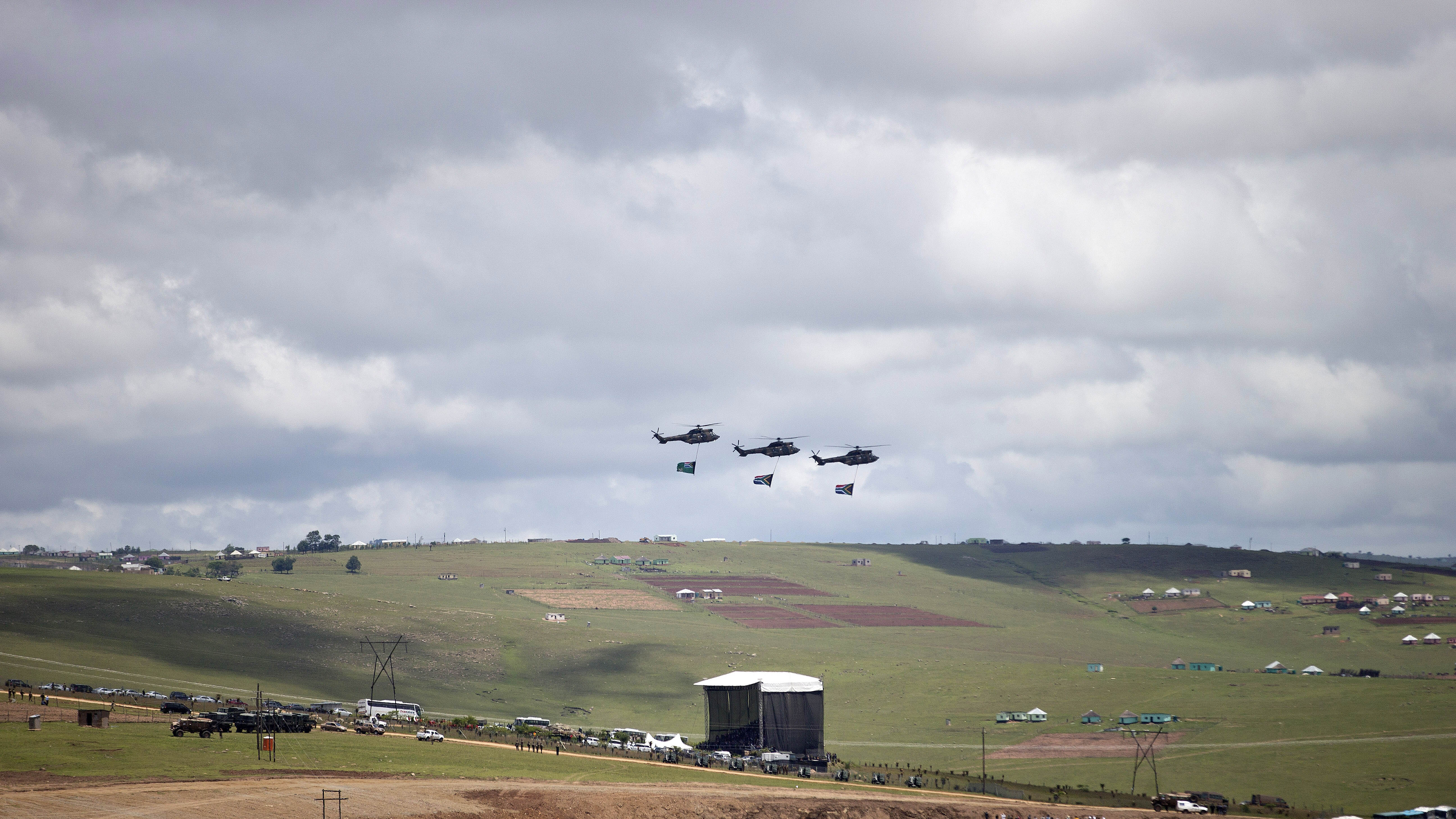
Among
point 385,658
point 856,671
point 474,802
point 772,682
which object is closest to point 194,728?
point 474,802

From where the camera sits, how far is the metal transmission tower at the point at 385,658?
A: 124812 mm

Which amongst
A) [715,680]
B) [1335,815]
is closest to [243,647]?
[715,680]

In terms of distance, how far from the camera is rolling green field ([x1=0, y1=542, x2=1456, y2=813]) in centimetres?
10019

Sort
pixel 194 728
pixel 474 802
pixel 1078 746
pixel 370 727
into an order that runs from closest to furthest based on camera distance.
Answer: pixel 474 802 → pixel 194 728 → pixel 370 727 → pixel 1078 746

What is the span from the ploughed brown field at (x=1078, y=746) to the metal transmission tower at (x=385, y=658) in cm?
5820

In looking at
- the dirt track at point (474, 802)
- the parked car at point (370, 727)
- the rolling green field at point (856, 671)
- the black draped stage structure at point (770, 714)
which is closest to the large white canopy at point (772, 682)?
the black draped stage structure at point (770, 714)

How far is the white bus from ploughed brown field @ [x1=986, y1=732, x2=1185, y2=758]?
51.5 metres

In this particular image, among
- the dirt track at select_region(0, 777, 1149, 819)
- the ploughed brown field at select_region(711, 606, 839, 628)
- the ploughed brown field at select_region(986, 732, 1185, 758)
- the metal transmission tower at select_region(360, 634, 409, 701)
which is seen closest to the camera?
the dirt track at select_region(0, 777, 1149, 819)

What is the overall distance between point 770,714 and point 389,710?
36.1 m

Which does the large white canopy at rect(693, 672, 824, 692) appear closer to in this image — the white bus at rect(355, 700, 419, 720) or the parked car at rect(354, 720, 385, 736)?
the parked car at rect(354, 720, 385, 736)

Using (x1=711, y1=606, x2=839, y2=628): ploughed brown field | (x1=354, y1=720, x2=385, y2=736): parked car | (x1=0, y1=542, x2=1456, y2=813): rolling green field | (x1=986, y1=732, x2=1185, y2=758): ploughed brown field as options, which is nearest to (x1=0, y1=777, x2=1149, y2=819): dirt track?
(x1=354, y1=720, x2=385, y2=736): parked car

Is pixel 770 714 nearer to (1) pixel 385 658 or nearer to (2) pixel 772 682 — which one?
(2) pixel 772 682

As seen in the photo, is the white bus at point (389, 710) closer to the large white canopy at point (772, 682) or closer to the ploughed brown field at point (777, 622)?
the large white canopy at point (772, 682)

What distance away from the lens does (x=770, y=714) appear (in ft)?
332
